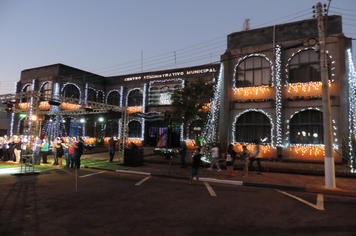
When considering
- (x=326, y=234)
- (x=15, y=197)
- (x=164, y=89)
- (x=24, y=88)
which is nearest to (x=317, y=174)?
(x=326, y=234)

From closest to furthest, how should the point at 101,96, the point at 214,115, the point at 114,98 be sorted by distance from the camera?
the point at 214,115
the point at 114,98
the point at 101,96

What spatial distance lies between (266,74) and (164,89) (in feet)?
44.6

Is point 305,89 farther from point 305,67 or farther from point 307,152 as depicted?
point 307,152

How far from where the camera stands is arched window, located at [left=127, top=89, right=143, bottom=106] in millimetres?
30250

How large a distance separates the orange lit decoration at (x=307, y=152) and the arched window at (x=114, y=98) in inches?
903

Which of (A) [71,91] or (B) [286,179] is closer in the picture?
(B) [286,179]

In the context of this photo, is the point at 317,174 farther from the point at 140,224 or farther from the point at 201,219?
the point at 140,224

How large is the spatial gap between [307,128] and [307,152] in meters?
1.70

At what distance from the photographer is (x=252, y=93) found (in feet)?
59.0

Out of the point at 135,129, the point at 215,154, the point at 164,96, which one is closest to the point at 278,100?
the point at 215,154

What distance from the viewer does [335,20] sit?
15898 mm

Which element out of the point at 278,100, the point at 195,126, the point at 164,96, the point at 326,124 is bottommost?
the point at 326,124

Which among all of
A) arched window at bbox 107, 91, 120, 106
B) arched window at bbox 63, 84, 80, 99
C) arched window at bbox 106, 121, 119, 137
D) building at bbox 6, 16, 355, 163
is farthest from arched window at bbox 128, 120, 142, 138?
building at bbox 6, 16, 355, 163

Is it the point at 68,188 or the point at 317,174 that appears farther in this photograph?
the point at 317,174
